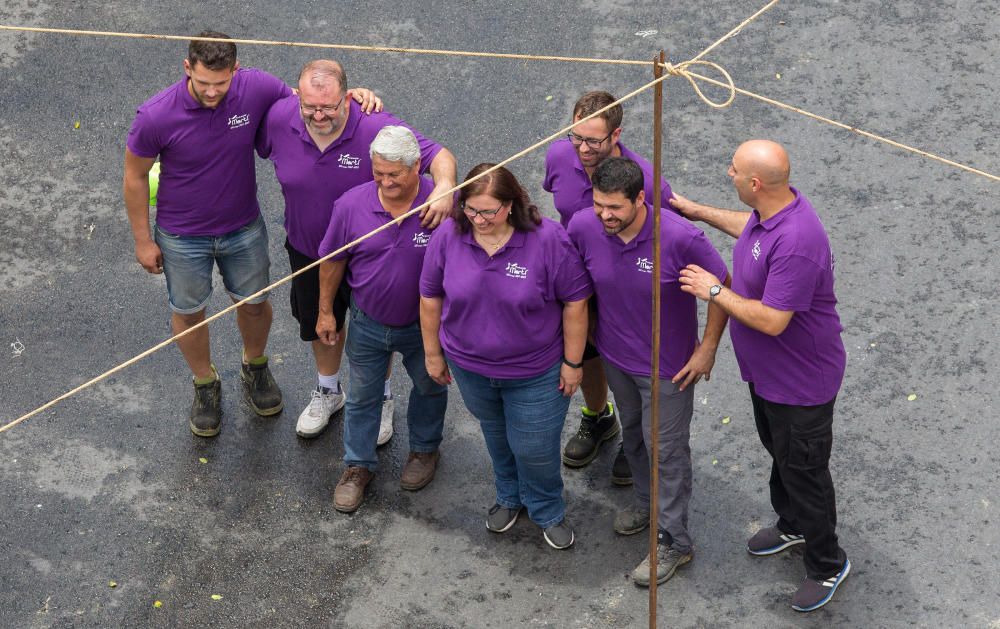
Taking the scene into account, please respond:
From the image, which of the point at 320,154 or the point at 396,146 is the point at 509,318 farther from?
the point at 320,154

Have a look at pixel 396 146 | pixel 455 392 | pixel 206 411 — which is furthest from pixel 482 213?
pixel 206 411

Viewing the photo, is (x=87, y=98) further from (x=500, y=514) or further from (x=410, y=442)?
(x=500, y=514)

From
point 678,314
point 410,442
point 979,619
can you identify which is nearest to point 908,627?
point 979,619

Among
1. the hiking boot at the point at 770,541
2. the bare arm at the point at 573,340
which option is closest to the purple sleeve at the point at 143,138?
the bare arm at the point at 573,340

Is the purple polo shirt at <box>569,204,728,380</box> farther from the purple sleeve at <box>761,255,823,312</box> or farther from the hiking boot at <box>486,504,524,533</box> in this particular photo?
the hiking boot at <box>486,504,524,533</box>

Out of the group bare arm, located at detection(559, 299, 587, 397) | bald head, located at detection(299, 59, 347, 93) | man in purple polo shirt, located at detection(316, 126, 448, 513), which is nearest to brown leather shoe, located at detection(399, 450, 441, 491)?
man in purple polo shirt, located at detection(316, 126, 448, 513)

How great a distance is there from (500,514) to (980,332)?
8.78ft

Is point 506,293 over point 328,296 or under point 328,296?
over

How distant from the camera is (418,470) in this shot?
6.42 metres

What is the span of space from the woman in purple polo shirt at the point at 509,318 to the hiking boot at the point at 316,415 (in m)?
1.08

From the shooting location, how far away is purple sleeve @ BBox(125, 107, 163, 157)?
5840mm

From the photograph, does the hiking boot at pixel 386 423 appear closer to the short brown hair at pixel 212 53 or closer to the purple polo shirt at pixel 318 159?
the purple polo shirt at pixel 318 159

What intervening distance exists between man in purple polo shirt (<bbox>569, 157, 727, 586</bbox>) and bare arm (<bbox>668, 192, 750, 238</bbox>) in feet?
0.85

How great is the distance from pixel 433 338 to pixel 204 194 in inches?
53.0
